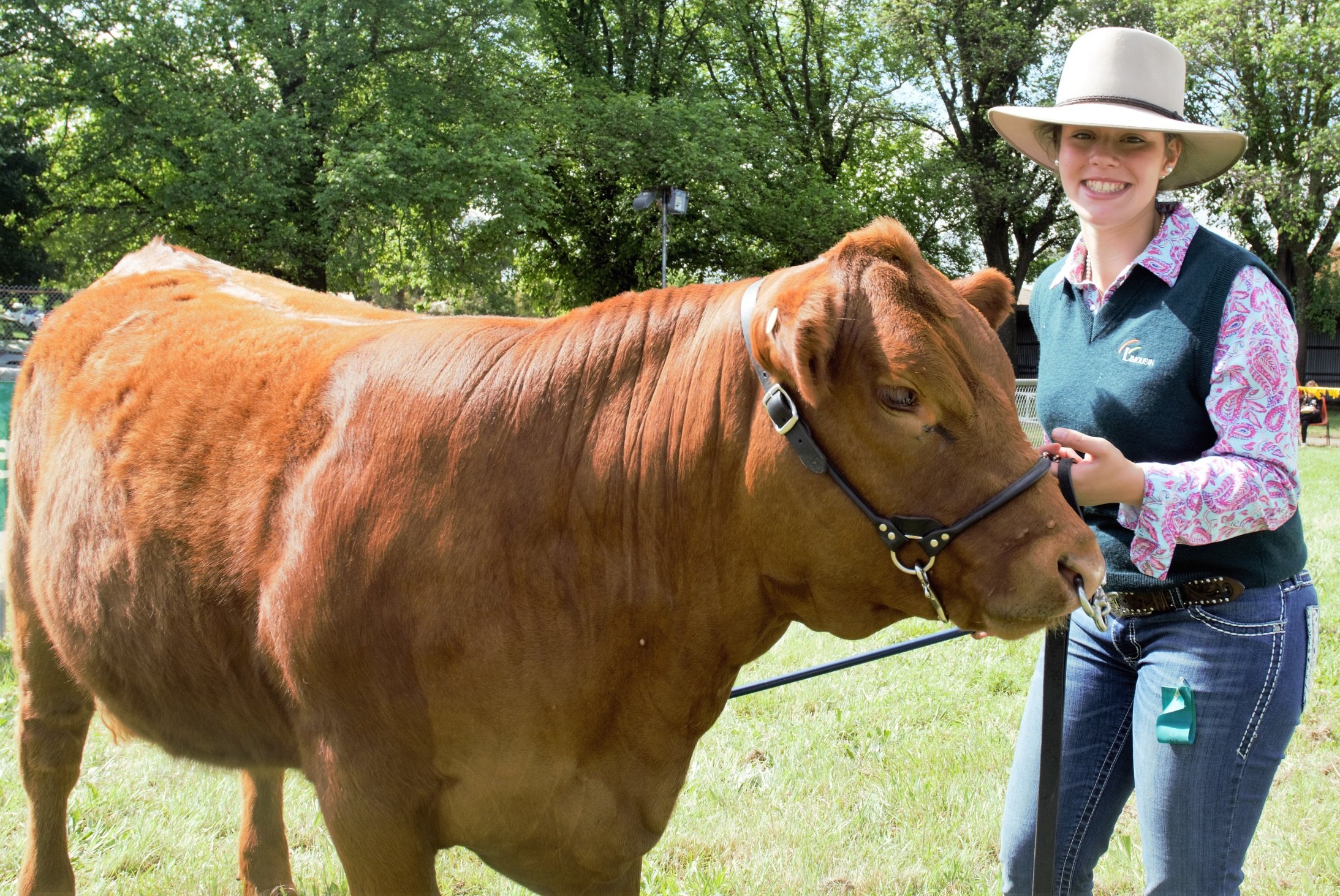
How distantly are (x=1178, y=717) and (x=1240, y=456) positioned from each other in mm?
547

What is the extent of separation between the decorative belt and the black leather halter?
0.47 meters

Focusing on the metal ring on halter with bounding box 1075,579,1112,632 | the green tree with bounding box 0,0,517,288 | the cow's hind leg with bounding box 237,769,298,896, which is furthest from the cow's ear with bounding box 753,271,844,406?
the green tree with bounding box 0,0,517,288

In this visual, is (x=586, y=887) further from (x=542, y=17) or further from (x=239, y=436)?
(x=542, y=17)

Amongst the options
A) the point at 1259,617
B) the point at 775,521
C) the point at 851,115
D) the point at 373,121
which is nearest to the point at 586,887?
the point at 775,521

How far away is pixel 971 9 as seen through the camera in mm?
30641

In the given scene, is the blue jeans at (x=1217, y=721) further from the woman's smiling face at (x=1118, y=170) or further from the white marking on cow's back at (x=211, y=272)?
the white marking on cow's back at (x=211, y=272)

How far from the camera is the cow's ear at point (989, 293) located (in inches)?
87.4

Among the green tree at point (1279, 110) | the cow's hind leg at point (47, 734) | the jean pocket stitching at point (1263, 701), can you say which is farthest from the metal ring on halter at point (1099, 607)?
the green tree at point (1279, 110)

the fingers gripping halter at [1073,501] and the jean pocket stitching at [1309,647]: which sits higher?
the fingers gripping halter at [1073,501]

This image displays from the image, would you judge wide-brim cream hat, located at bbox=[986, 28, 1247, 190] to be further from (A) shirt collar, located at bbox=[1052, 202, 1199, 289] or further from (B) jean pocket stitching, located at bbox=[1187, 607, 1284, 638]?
(B) jean pocket stitching, located at bbox=[1187, 607, 1284, 638]

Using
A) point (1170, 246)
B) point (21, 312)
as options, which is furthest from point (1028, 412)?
point (1170, 246)

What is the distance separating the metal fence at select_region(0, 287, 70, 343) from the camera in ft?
38.3

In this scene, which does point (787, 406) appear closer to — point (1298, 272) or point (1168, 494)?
point (1168, 494)

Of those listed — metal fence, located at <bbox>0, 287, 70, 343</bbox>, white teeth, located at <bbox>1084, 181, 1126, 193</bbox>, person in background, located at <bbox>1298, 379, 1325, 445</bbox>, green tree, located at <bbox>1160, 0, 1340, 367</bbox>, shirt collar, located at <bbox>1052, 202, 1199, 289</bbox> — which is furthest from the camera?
green tree, located at <bbox>1160, 0, 1340, 367</bbox>
